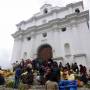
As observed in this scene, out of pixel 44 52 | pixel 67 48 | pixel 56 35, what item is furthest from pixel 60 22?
pixel 44 52

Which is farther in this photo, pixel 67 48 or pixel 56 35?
pixel 56 35

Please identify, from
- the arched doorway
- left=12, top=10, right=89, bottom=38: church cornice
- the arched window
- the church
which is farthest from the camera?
the arched doorway

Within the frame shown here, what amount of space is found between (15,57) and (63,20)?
32.5 ft

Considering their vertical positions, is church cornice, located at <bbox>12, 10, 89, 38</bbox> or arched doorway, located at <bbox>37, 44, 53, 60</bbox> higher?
church cornice, located at <bbox>12, 10, 89, 38</bbox>

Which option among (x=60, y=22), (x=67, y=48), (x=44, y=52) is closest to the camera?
(x=67, y=48)

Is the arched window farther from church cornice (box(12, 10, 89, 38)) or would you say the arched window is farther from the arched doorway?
church cornice (box(12, 10, 89, 38))

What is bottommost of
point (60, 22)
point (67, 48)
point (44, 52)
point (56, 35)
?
point (44, 52)

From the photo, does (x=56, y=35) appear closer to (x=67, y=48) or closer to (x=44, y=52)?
(x=67, y=48)

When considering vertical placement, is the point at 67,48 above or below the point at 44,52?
above

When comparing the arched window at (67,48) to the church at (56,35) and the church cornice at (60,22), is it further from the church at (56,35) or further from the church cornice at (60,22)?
the church cornice at (60,22)

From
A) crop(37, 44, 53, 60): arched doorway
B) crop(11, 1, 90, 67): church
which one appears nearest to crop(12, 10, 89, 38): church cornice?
crop(11, 1, 90, 67): church

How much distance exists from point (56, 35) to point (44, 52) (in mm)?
3437

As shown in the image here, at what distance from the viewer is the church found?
23.1 meters

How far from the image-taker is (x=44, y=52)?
26562 millimetres
